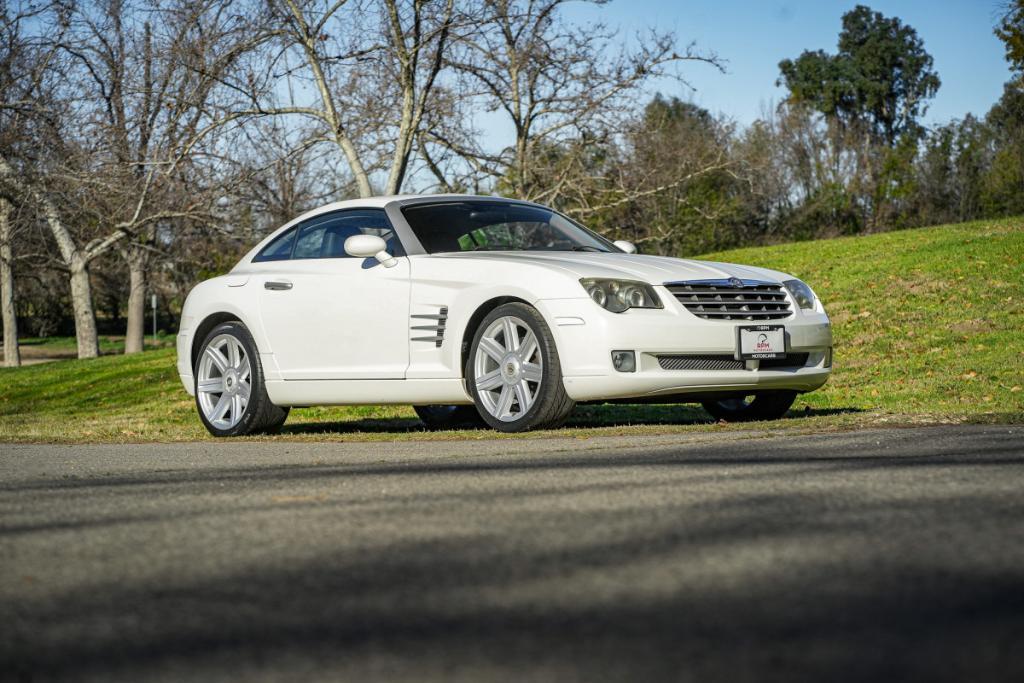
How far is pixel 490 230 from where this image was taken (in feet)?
29.8

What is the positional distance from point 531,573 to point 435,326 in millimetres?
5465

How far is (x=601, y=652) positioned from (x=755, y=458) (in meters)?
3.37

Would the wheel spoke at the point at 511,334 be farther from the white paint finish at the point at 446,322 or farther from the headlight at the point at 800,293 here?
the headlight at the point at 800,293

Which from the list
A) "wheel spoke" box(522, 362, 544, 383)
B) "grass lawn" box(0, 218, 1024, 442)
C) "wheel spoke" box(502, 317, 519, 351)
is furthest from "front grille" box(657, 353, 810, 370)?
"wheel spoke" box(502, 317, 519, 351)

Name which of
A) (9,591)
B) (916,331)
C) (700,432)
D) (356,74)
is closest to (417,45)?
(356,74)

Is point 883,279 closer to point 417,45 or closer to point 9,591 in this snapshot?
point 417,45

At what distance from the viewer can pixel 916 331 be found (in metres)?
16.0

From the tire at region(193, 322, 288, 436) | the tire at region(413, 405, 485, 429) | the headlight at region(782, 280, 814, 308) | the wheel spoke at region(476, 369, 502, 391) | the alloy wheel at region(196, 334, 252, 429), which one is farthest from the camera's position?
the tire at region(413, 405, 485, 429)

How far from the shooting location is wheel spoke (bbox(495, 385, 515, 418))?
26.8 feet

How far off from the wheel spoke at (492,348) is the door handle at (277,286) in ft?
6.05

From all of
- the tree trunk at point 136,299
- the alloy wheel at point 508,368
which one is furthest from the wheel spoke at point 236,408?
the tree trunk at point 136,299

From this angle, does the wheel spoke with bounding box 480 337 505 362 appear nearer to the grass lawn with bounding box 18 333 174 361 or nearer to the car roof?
the car roof

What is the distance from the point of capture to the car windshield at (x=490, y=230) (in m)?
8.96

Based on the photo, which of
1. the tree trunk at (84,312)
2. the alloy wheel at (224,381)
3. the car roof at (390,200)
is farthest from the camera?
the tree trunk at (84,312)
